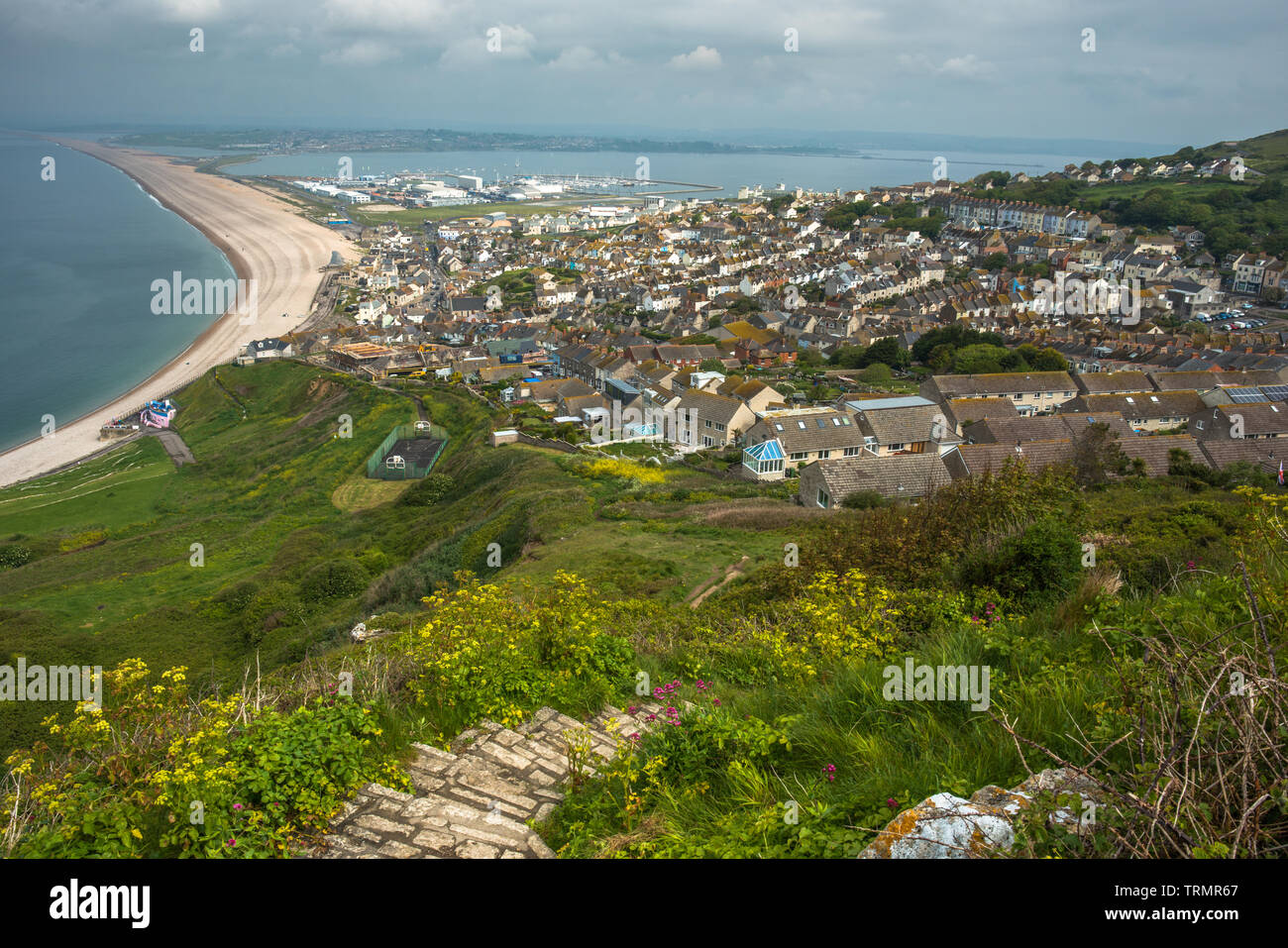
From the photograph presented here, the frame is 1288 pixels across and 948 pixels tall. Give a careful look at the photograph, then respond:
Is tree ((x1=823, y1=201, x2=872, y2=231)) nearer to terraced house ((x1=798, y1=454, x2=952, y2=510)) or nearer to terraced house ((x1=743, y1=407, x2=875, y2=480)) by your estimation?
terraced house ((x1=743, y1=407, x2=875, y2=480))

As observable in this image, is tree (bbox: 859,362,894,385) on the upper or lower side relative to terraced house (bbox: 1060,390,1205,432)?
upper

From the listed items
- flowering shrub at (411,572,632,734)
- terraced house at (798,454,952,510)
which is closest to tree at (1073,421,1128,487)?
terraced house at (798,454,952,510)

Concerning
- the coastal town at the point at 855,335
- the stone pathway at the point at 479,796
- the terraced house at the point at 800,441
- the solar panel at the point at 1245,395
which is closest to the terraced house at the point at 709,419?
the coastal town at the point at 855,335

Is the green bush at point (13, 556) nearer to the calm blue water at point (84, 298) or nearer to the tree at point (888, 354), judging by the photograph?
the calm blue water at point (84, 298)

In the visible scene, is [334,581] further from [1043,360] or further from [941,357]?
[1043,360]

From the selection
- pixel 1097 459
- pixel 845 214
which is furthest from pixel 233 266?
pixel 1097 459

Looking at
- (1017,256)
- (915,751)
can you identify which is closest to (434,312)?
(1017,256)
